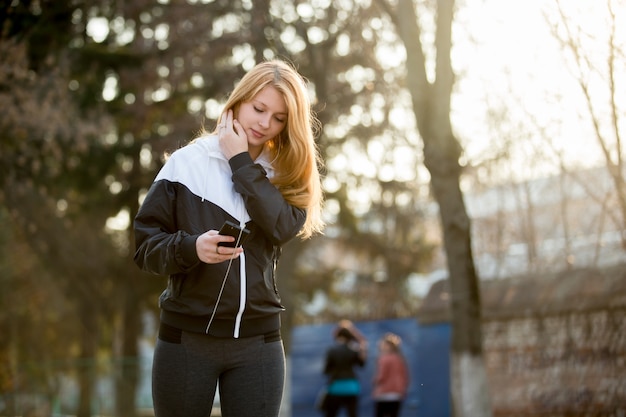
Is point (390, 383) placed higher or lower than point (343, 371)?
lower

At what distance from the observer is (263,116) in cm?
342

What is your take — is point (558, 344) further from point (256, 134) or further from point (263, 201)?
point (263, 201)

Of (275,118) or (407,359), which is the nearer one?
(275,118)

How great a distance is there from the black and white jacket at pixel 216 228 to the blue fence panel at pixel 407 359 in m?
10.3

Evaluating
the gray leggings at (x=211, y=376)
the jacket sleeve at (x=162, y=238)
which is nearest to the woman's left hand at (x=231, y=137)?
the jacket sleeve at (x=162, y=238)

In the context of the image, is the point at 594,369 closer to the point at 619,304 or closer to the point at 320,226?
the point at 619,304

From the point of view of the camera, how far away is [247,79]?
3.46 metres

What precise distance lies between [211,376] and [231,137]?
0.88m

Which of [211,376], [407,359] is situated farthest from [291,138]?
[407,359]

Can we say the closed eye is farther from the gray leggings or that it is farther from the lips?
the gray leggings

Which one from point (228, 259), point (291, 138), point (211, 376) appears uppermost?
point (291, 138)

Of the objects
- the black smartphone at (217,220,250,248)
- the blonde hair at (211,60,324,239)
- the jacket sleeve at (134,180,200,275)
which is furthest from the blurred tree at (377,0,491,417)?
the black smartphone at (217,220,250,248)

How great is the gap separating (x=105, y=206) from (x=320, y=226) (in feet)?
60.8

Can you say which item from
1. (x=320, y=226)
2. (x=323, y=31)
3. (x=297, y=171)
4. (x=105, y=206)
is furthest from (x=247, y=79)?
(x=105, y=206)
